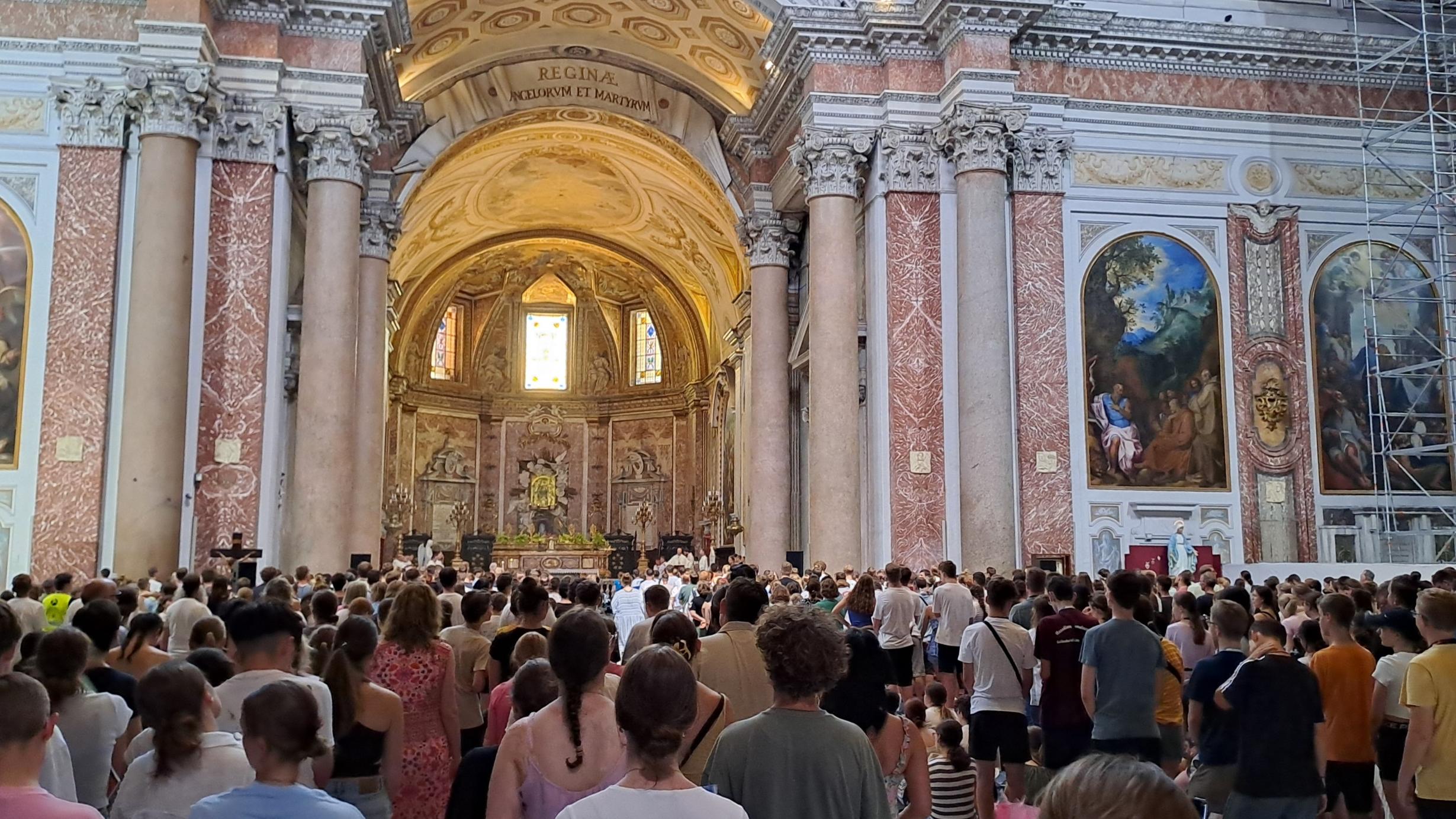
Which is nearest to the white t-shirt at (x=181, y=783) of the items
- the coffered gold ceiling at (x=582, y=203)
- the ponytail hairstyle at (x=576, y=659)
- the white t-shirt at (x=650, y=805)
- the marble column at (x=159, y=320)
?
the ponytail hairstyle at (x=576, y=659)

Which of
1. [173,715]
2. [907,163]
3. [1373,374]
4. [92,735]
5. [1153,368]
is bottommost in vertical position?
[92,735]

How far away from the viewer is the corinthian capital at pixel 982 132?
20.8 metres

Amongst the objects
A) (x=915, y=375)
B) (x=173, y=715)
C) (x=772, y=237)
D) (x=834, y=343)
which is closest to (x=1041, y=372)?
(x=915, y=375)

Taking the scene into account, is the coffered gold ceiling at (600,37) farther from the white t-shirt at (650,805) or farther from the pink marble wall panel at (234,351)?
the white t-shirt at (650,805)

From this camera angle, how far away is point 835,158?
21.9 m

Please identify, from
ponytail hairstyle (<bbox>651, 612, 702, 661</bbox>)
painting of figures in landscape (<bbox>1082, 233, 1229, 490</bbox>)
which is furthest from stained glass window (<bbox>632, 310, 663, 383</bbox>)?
ponytail hairstyle (<bbox>651, 612, 702, 661</bbox>)

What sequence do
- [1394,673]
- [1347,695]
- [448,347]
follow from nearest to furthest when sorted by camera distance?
[1394,673] → [1347,695] → [448,347]

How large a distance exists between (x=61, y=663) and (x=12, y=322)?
646 inches

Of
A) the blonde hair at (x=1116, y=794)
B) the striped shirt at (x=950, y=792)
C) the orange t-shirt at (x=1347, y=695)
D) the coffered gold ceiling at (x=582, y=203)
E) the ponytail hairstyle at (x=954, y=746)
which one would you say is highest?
the coffered gold ceiling at (x=582, y=203)

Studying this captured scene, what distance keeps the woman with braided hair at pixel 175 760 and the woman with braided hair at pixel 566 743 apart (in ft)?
2.70

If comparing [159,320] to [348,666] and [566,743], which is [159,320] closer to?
[348,666]

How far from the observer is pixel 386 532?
39.5m

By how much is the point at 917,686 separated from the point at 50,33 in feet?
52.5

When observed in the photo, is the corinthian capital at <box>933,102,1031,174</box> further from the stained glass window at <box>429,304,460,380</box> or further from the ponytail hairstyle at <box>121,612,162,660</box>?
the stained glass window at <box>429,304,460,380</box>
